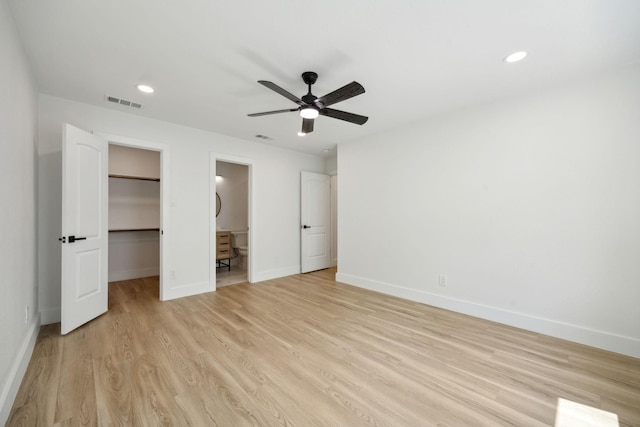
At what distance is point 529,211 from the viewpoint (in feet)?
9.08

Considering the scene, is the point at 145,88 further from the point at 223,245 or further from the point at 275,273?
the point at 275,273

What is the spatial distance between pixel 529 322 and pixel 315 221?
3.80 m

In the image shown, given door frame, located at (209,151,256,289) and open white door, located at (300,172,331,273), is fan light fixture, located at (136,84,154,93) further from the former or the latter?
open white door, located at (300,172,331,273)

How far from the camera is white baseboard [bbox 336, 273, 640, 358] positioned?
228cm

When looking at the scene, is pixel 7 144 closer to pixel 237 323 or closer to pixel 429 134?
pixel 237 323

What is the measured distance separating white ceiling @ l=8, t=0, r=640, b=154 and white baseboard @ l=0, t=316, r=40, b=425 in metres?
2.36

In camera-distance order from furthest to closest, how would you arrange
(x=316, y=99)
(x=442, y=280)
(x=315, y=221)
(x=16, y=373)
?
(x=315, y=221)
(x=442, y=280)
(x=316, y=99)
(x=16, y=373)

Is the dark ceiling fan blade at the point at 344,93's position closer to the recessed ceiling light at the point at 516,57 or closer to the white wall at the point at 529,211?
the recessed ceiling light at the point at 516,57

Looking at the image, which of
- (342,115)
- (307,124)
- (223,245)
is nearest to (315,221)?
(223,245)

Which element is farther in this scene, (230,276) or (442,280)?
(230,276)

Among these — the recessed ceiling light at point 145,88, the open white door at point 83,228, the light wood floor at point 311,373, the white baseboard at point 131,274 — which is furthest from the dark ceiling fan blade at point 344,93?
the white baseboard at point 131,274

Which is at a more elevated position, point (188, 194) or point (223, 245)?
point (188, 194)

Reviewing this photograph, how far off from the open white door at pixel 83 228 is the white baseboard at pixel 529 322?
373 centimetres

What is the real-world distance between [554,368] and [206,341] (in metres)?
2.96
